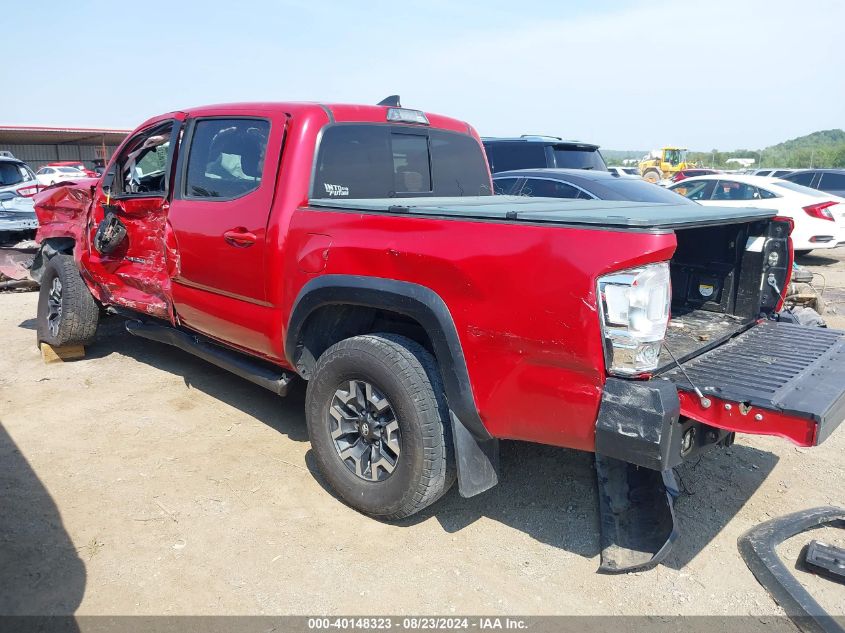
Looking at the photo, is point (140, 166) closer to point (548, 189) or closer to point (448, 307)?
point (448, 307)

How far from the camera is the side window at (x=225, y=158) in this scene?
3836 millimetres

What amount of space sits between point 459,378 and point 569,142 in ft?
25.5

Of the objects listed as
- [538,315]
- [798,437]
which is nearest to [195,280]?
[538,315]

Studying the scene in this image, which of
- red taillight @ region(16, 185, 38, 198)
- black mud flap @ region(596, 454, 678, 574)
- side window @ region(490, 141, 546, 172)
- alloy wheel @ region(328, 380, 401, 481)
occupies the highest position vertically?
side window @ region(490, 141, 546, 172)

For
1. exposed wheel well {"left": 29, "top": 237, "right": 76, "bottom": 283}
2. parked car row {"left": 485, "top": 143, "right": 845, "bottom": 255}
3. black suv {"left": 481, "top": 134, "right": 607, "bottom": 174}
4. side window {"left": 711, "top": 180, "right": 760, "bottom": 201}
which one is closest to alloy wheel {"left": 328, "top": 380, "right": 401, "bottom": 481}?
exposed wheel well {"left": 29, "top": 237, "right": 76, "bottom": 283}

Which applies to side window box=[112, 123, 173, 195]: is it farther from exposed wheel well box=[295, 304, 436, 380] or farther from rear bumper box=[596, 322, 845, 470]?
rear bumper box=[596, 322, 845, 470]

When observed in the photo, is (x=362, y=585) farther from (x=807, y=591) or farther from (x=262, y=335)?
(x=807, y=591)

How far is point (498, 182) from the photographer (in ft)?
28.2

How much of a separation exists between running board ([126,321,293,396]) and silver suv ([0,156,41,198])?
8.04 m

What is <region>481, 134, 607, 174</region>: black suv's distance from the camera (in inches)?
381

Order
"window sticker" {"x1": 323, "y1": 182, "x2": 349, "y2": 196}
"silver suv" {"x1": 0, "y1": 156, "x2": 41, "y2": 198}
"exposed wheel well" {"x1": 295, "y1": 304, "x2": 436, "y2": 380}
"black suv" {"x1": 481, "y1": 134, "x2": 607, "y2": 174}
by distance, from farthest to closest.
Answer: "silver suv" {"x1": 0, "y1": 156, "x2": 41, "y2": 198} → "black suv" {"x1": 481, "y1": 134, "x2": 607, "y2": 174} → "window sticker" {"x1": 323, "y1": 182, "x2": 349, "y2": 196} → "exposed wheel well" {"x1": 295, "y1": 304, "x2": 436, "y2": 380}

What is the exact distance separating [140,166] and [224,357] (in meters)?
1.93

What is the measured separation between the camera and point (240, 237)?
3.77 meters

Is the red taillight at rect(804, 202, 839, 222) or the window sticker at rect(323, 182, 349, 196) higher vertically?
the window sticker at rect(323, 182, 349, 196)
